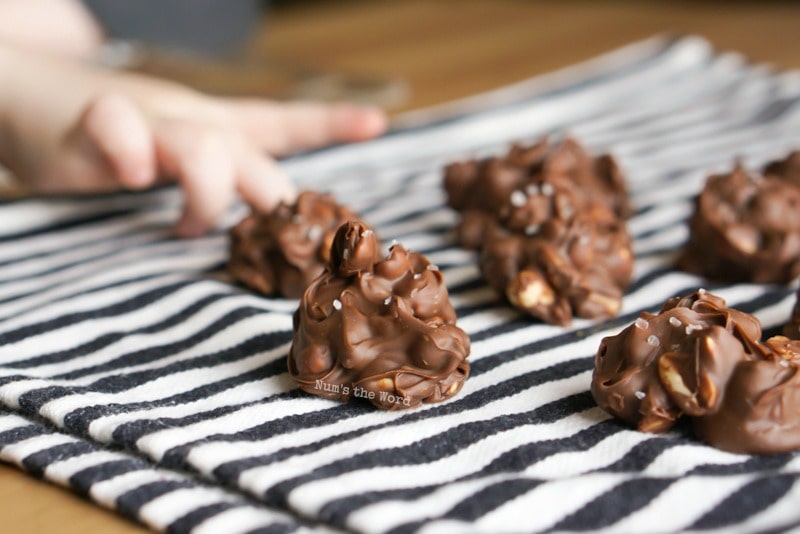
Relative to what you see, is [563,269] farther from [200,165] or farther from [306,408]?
[200,165]

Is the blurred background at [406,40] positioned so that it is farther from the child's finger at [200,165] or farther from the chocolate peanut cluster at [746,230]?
the chocolate peanut cluster at [746,230]

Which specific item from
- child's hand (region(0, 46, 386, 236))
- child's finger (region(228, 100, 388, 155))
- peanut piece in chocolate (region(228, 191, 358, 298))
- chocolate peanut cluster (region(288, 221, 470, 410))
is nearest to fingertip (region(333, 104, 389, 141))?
child's finger (region(228, 100, 388, 155))

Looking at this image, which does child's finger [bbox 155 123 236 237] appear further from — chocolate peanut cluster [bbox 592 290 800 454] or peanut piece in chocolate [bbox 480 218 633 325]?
chocolate peanut cluster [bbox 592 290 800 454]

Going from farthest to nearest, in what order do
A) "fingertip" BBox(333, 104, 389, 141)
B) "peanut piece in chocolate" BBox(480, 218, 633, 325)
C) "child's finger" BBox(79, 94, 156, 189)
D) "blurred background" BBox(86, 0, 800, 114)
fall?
"blurred background" BBox(86, 0, 800, 114) → "fingertip" BBox(333, 104, 389, 141) → "child's finger" BBox(79, 94, 156, 189) → "peanut piece in chocolate" BBox(480, 218, 633, 325)

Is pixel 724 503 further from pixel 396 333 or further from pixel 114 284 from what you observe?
pixel 114 284

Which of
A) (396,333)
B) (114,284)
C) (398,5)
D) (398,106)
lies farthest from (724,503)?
(398,5)

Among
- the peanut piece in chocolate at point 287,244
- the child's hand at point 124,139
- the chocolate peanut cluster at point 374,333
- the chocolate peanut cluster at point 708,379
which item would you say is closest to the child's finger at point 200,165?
the child's hand at point 124,139

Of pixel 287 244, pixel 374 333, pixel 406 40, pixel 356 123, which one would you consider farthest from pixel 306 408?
pixel 406 40

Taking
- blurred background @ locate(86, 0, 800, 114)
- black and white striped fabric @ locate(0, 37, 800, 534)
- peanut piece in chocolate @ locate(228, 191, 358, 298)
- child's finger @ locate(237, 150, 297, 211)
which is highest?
blurred background @ locate(86, 0, 800, 114)
